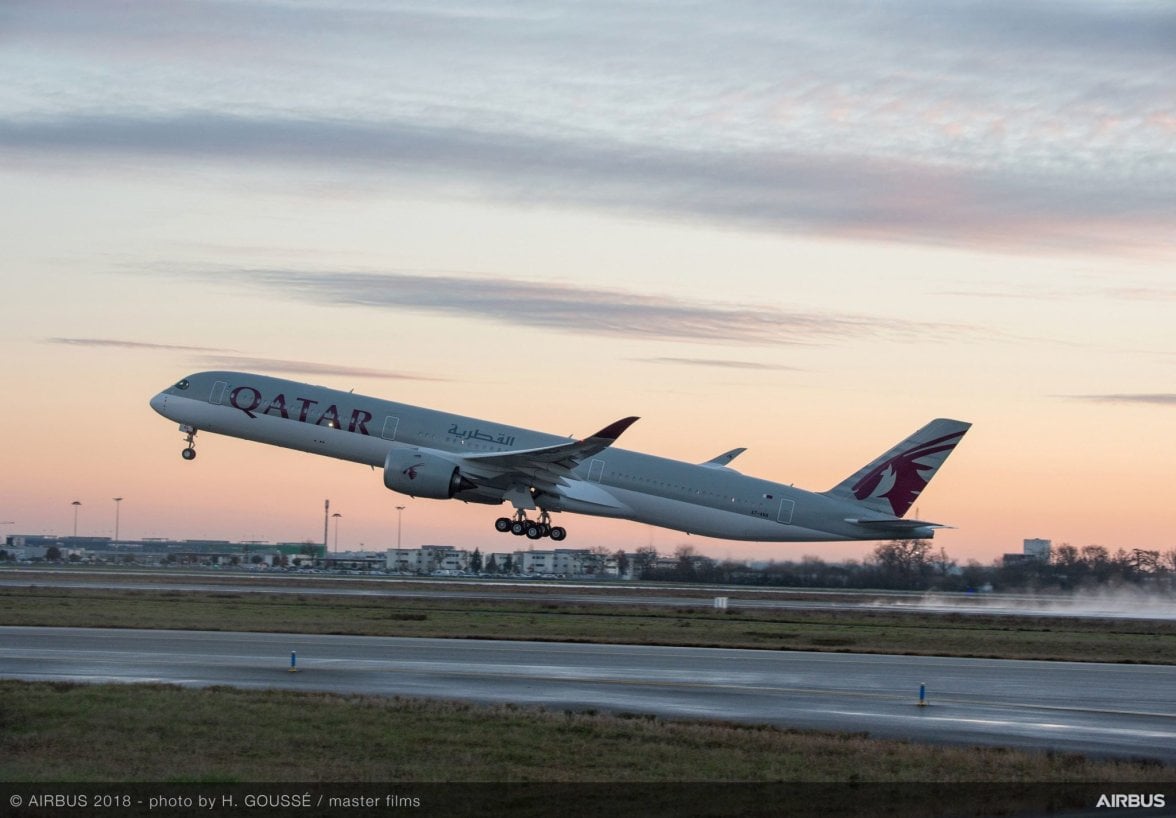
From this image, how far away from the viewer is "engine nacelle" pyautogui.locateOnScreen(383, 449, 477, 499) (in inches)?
2152

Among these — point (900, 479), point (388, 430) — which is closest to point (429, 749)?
point (388, 430)

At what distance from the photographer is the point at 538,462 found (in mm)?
55438

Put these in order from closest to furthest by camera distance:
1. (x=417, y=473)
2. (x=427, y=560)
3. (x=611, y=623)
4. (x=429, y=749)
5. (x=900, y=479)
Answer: (x=429, y=749) → (x=611, y=623) → (x=417, y=473) → (x=900, y=479) → (x=427, y=560)

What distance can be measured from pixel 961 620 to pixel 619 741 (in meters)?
39.1

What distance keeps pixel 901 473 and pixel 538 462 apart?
17260mm

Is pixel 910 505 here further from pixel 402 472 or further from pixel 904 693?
pixel 904 693

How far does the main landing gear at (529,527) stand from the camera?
58125 mm

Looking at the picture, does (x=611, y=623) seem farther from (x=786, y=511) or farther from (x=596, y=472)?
(x=786, y=511)

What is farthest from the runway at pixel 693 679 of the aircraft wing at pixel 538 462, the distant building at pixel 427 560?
the distant building at pixel 427 560

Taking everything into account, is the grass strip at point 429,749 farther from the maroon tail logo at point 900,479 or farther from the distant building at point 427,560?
the distant building at point 427,560

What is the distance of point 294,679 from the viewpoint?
28.9 meters

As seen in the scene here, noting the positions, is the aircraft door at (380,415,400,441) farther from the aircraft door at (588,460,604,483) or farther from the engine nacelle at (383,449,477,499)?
the aircraft door at (588,460,604,483)

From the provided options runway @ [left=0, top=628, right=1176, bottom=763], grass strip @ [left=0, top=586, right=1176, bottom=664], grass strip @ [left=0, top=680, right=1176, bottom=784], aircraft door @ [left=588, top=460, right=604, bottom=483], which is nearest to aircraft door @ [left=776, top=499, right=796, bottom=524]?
grass strip @ [left=0, top=586, right=1176, bottom=664]
